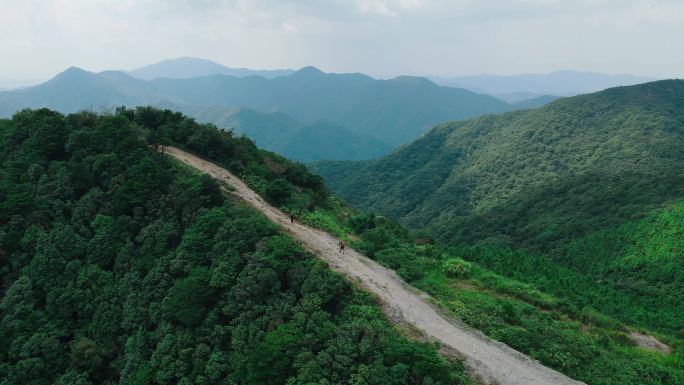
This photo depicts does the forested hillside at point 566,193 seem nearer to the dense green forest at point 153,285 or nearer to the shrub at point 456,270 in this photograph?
the shrub at point 456,270

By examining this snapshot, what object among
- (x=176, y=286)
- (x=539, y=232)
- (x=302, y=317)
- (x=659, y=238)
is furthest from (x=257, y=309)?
(x=539, y=232)

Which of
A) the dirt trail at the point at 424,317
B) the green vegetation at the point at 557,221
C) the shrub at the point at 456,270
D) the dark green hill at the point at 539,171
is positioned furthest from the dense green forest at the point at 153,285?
the dark green hill at the point at 539,171

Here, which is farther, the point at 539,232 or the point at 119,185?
the point at 539,232

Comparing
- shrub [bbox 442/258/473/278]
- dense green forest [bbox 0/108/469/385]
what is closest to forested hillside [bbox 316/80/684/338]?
shrub [bbox 442/258/473/278]

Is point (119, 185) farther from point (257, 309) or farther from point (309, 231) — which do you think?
point (257, 309)

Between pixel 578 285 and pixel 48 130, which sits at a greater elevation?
pixel 48 130

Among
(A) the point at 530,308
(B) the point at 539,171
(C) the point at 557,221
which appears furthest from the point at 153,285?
(B) the point at 539,171
